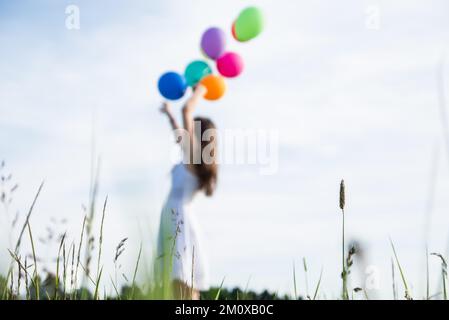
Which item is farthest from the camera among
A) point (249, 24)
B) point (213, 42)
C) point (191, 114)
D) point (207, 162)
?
point (213, 42)

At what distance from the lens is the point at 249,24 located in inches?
201

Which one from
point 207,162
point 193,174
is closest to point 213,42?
point 207,162

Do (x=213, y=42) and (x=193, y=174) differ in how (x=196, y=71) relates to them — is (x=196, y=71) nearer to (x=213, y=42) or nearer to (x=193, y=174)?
(x=213, y=42)

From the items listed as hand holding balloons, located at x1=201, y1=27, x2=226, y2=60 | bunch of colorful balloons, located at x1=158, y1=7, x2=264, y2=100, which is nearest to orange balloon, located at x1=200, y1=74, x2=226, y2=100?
bunch of colorful balloons, located at x1=158, y1=7, x2=264, y2=100

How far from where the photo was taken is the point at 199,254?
16.1 ft

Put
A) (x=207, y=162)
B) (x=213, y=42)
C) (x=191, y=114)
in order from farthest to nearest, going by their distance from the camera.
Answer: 1. (x=213, y=42)
2. (x=207, y=162)
3. (x=191, y=114)

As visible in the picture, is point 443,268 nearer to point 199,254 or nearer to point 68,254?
point 68,254

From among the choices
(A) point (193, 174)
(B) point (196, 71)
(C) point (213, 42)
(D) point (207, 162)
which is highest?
(C) point (213, 42)

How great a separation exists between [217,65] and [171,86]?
1.95 feet

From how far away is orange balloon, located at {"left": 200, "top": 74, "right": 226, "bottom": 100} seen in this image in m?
5.09

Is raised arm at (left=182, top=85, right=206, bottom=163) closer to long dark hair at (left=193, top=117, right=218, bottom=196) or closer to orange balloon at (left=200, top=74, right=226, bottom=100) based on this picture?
orange balloon at (left=200, top=74, right=226, bottom=100)

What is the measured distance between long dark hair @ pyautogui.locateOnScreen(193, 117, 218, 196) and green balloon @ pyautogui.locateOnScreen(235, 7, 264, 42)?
0.79 meters

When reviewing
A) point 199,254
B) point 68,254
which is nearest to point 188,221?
point 199,254
